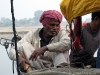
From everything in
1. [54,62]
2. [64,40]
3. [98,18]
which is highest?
[98,18]

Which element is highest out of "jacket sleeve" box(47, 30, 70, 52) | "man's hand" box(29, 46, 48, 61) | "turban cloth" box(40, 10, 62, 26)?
"turban cloth" box(40, 10, 62, 26)

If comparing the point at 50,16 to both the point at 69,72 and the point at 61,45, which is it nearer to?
the point at 61,45

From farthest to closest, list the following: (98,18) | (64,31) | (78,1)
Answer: (64,31)
(98,18)
(78,1)

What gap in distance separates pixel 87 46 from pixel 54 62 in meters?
0.44

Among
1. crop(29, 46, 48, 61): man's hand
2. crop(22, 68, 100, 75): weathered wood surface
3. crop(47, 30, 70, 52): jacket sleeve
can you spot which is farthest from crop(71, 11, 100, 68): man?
crop(22, 68, 100, 75): weathered wood surface

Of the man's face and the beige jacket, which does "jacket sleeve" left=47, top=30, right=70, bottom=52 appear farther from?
the man's face

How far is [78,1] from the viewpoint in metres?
2.64

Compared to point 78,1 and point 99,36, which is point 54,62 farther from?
point 78,1

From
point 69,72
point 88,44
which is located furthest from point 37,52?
point 69,72

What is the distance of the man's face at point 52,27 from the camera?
361 centimetres

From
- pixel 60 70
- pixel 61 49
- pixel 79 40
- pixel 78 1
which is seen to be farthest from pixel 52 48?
pixel 60 70

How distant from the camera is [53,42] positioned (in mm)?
3670

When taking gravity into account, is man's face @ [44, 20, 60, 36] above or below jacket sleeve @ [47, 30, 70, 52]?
above

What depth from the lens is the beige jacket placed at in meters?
3.47
